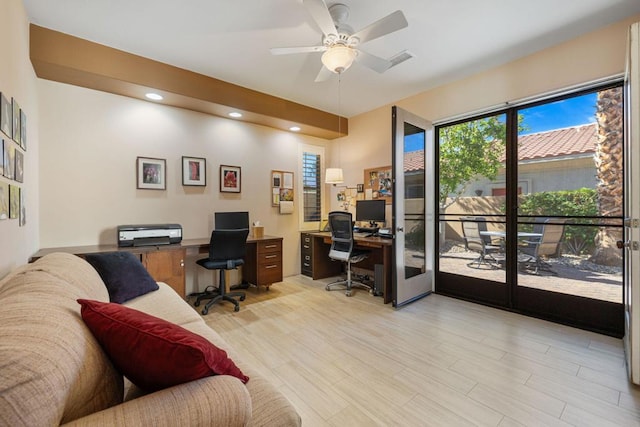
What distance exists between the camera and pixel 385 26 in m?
2.09

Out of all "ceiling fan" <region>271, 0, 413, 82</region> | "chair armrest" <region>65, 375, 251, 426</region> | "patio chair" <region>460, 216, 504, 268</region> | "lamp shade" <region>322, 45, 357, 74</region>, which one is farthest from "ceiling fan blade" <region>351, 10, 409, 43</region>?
"patio chair" <region>460, 216, 504, 268</region>

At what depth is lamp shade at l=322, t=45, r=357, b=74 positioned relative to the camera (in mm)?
2320

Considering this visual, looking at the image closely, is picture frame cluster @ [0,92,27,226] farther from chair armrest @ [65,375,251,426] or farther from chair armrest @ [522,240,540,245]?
chair armrest @ [522,240,540,245]

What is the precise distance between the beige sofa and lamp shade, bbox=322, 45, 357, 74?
2326 mm

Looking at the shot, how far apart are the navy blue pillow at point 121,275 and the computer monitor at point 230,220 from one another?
1570 millimetres

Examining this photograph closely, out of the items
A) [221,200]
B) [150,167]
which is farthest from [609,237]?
[150,167]

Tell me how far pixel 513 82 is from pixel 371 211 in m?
2.30

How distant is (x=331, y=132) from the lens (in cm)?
489

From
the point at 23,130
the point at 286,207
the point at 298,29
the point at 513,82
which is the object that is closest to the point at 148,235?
the point at 23,130

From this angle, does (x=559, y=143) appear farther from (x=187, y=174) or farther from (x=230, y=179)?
(x=187, y=174)

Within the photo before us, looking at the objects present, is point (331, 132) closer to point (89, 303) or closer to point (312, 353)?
point (312, 353)

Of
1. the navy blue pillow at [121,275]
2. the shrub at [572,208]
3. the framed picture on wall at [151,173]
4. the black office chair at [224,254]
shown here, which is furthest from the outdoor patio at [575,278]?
the framed picture on wall at [151,173]

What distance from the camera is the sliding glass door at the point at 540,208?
266 cm

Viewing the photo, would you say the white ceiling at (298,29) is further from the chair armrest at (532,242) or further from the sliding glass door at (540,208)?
the chair armrest at (532,242)
